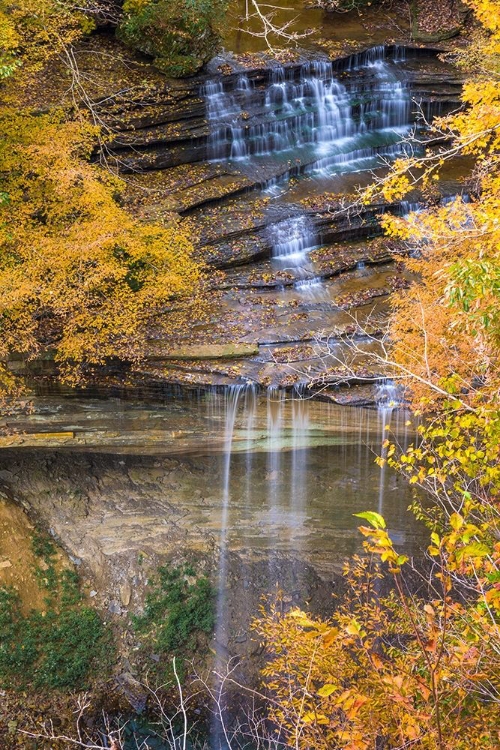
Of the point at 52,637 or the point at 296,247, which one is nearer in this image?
the point at 52,637

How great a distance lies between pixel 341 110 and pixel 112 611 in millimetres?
14491

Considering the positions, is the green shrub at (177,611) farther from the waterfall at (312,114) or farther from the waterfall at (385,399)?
the waterfall at (312,114)

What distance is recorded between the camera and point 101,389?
13.2m

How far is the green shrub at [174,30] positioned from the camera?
16.6 m

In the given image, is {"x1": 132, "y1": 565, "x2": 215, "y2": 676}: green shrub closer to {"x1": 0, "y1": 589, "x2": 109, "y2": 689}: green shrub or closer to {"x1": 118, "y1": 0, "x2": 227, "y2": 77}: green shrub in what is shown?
{"x1": 0, "y1": 589, "x2": 109, "y2": 689}: green shrub

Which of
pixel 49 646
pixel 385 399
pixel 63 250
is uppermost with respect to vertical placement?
pixel 63 250

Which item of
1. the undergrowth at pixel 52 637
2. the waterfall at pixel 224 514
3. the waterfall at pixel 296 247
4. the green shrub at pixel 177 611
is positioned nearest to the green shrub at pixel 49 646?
the undergrowth at pixel 52 637

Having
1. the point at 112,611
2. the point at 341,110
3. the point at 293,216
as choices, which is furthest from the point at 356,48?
the point at 112,611

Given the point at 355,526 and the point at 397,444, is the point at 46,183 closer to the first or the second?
the point at 397,444

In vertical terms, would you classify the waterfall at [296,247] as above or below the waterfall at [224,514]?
above

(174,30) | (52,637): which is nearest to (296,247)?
(174,30)

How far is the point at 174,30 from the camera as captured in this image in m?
16.8

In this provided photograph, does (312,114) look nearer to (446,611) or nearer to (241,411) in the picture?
(241,411)

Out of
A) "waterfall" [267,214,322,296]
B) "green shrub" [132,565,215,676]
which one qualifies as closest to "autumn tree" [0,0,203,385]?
"waterfall" [267,214,322,296]
